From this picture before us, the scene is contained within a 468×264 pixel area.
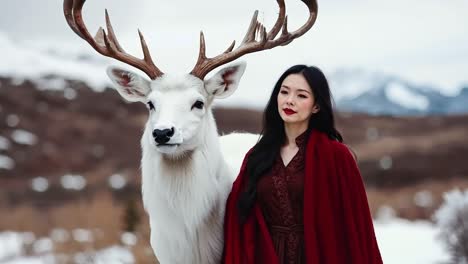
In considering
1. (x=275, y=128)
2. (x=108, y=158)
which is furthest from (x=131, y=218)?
(x=108, y=158)

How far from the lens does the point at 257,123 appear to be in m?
31.3

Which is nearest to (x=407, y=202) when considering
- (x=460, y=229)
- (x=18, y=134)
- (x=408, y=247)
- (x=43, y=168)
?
(x=408, y=247)

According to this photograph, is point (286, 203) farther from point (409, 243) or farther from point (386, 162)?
point (386, 162)

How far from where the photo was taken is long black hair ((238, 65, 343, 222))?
4.07 meters

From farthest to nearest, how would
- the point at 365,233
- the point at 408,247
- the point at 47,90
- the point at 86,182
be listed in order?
the point at 47,90 → the point at 86,182 → the point at 408,247 → the point at 365,233

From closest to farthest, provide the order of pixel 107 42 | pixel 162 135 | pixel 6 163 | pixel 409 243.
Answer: pixel 162 135
pixel 107 42
pixel 409 243
pixel 6 163

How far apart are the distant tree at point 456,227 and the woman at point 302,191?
168 inches

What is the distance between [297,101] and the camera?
402cm

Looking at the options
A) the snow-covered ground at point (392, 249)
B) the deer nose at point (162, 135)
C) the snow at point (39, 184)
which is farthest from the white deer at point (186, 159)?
the snow at point (39, 184)

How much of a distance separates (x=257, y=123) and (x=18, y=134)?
11265mm

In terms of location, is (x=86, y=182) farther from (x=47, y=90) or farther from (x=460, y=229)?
(x=460, y=229)

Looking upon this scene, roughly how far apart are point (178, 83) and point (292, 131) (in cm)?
89

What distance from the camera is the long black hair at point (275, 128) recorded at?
407 centimetres

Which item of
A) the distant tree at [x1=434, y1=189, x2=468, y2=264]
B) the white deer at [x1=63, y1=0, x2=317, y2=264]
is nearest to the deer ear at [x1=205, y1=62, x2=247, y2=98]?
the white deer at [x1=63, y1=0, x2=317, y2=264]
